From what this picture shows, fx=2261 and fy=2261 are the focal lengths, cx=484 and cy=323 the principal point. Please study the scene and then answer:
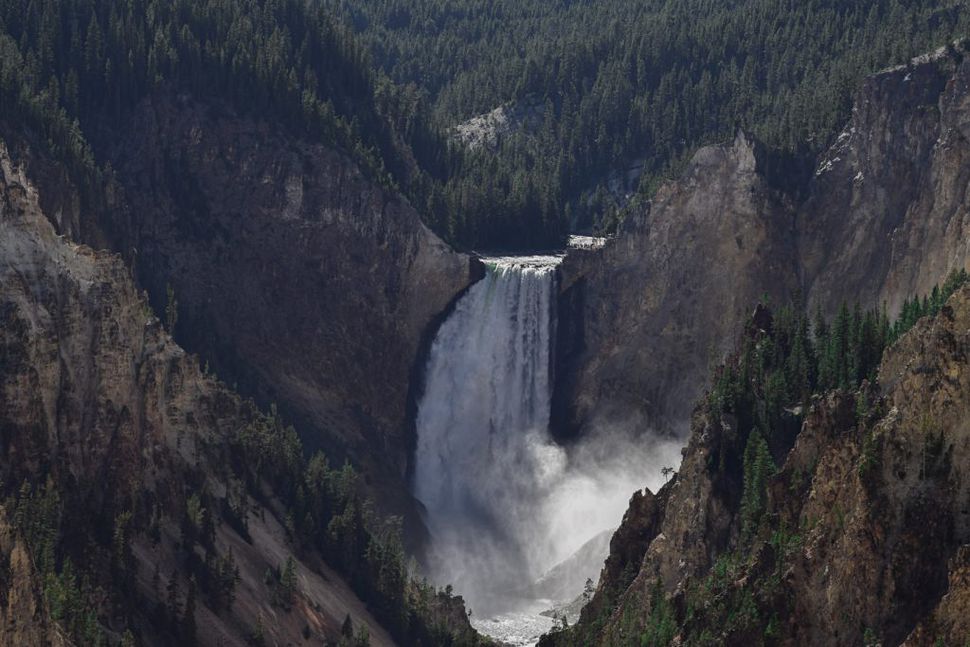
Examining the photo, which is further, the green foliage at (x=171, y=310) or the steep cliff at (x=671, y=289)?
the steep cliff at (x=671, y=289)

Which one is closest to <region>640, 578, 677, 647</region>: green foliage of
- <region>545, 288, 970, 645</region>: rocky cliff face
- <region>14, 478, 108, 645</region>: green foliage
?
<region>545, 288, 970, 645</region>: rocky cliff face

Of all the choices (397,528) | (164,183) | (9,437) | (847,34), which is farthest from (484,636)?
(847,34)

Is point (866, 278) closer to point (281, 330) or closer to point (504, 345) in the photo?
point (504, 345)

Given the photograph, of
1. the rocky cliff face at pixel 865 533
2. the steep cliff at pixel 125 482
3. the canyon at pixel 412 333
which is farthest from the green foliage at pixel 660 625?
the steep cliff at pixel 125 482

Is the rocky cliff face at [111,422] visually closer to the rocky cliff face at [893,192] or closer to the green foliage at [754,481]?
the green foliage at [754,481]

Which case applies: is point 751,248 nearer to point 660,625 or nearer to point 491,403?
point 491,403

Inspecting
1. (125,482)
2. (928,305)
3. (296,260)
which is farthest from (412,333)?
(928,305)

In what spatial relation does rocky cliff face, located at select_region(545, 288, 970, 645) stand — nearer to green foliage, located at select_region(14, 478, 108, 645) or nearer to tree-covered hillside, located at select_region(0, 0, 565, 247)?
green foliage, located at select_region(14, 478, 108, 645)
